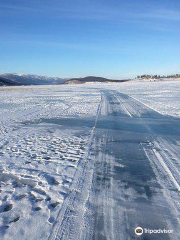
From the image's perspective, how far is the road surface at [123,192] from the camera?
3900 mm

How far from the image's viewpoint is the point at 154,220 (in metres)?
4.09

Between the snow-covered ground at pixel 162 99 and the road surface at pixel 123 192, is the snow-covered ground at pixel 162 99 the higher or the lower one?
the lower one

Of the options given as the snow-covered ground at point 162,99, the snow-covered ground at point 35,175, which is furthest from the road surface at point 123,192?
the snow-covered ground at point 162,99

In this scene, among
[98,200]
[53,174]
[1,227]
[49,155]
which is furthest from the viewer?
[49,155]

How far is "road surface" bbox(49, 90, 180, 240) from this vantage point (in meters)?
3.90

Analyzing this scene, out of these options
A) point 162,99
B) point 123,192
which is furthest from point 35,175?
point 162,99

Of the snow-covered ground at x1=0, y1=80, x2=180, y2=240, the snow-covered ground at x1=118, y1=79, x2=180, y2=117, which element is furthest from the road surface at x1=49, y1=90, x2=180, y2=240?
the snow-covered ground at x1=118, y1=79, x2=180, y2=117

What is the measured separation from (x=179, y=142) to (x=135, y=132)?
2.18 m

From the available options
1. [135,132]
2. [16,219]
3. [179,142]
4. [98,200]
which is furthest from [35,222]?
[135,132]

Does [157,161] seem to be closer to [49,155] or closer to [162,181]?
[162,181]

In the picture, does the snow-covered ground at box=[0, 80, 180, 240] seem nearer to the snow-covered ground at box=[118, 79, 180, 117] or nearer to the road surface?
the road surface

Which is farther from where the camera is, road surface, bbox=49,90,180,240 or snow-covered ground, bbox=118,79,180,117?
snow-covered ground, bbox=118,79,180,117

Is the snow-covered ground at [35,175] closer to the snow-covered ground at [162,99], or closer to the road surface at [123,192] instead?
the road surface at [123,192]

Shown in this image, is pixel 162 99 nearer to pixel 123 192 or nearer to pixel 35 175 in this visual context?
pixel 35 175
